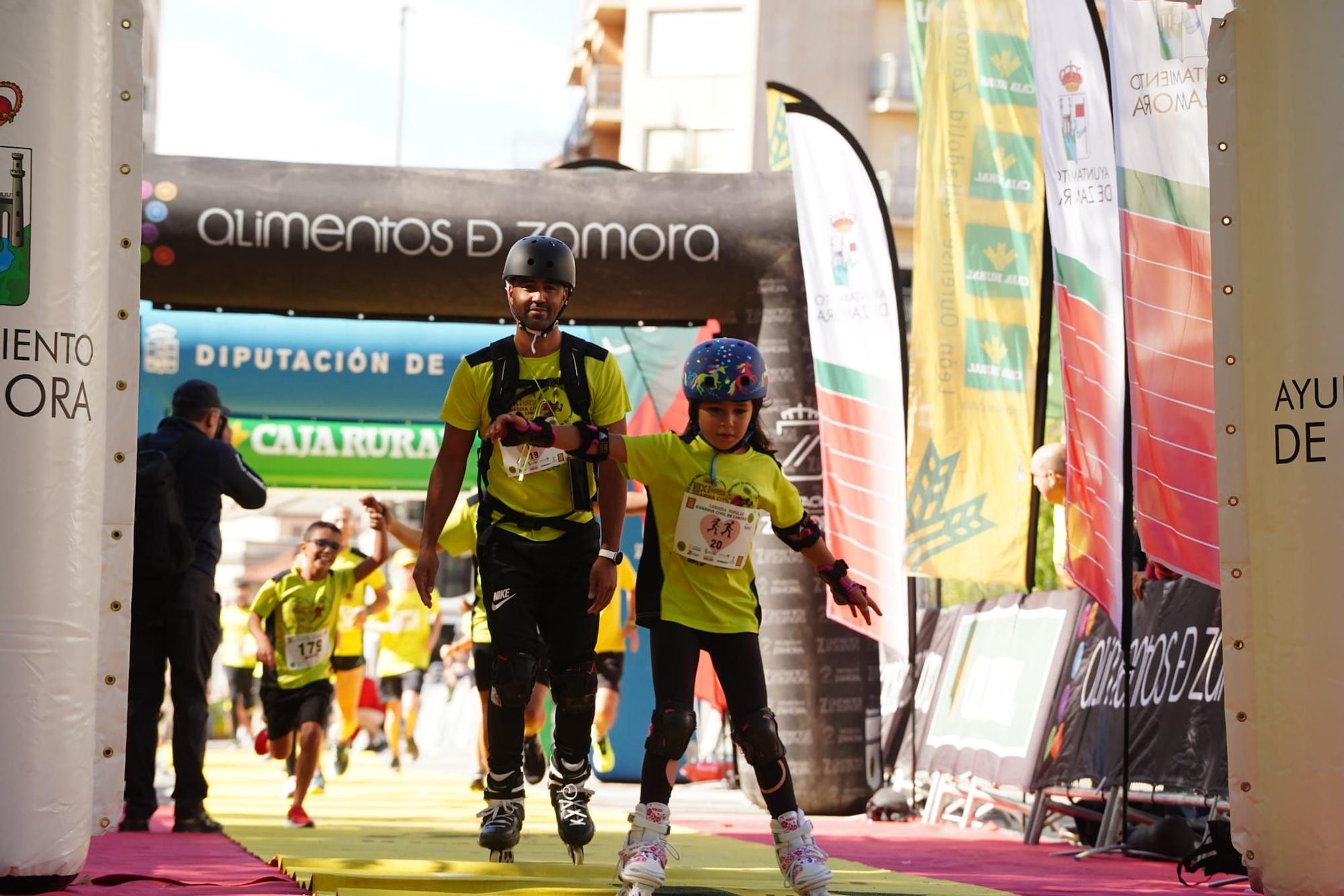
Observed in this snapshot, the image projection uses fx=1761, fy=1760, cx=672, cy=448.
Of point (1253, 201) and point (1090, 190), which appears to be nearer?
point (1253, 201)

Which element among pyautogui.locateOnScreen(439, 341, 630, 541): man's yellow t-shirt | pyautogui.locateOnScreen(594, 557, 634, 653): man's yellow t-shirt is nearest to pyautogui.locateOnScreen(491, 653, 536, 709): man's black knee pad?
pyautogui.locateOnScreen(439, 341, 630, 541): man's yellow t-shirt

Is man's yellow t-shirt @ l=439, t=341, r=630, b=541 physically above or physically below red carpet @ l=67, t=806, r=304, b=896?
above

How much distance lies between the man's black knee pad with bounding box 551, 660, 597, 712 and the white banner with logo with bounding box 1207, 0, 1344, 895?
7.11 ft

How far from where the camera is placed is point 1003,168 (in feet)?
34.9

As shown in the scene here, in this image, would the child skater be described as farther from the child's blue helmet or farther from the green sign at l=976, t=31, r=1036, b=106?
the green sign at l=976, t=31, r=1036, b=106

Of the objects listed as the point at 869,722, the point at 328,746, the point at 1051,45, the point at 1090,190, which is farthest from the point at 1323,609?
the point at 328,746

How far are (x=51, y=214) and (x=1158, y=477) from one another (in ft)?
15.1

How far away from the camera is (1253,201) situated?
5441 mm

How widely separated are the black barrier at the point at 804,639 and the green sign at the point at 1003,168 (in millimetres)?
1250

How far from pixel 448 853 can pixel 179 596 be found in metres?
2.66

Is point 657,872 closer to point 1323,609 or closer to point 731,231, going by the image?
point 1323,609

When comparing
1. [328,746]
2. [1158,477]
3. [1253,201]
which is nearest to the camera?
[1253,201]

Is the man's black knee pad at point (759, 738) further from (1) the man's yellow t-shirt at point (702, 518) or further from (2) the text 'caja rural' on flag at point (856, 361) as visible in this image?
(2) the text 'caja rural' on flag at point (856, 361)

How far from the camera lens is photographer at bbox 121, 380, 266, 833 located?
884 cm
